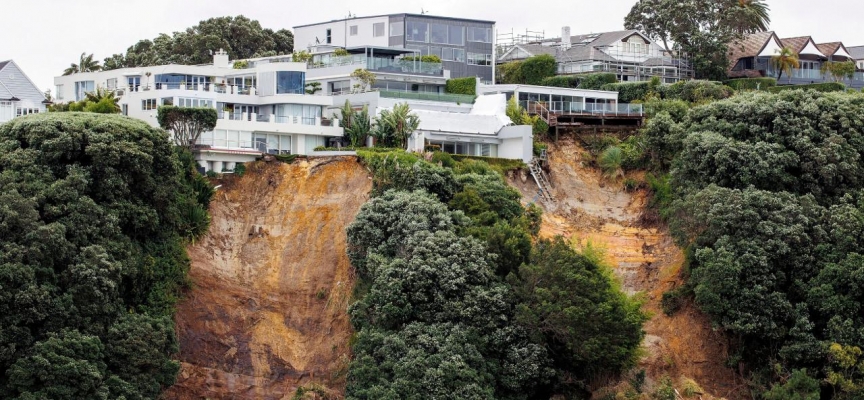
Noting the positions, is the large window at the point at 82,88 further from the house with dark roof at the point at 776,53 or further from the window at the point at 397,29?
the house with dark roof at the point at 776,53

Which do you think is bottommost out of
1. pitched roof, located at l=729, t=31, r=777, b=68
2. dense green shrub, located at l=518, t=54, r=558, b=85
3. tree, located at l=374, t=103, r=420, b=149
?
tree, located at l=374, t=103, r=420, b=149

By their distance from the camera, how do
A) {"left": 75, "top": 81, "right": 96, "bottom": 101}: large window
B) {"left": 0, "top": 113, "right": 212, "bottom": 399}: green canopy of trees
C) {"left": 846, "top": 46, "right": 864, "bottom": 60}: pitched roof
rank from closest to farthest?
{"left": 0, "top": 113, "right": 212, "bottom": 399}: green canopy of trees, {"left": 75, "top": 81, "right": 96, "bottom": 101}: large window, {"left": 846, "top": 46, "right": 864, "bottom": 60}: pitched roof

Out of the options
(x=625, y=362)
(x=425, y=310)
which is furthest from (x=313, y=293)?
(x=625, y=362)

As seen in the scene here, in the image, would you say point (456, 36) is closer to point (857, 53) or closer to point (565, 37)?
point (565, 37)

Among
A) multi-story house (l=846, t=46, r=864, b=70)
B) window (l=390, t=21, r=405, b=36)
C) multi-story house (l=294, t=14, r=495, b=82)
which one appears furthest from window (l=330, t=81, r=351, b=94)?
multi-story house (l=846, t=46, r=864, b=70)

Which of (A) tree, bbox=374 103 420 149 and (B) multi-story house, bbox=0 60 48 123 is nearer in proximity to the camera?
(A) tree, bbox=374 103 420 149

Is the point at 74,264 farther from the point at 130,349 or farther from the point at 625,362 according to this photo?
the point at 625,362

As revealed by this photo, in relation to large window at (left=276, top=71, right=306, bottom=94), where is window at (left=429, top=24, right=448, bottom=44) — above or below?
above

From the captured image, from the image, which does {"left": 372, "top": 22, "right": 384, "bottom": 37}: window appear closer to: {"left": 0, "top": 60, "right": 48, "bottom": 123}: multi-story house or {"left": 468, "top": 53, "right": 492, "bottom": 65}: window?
{"left": 468, "top": 53, "right": 492, "bottom": 65}: window
